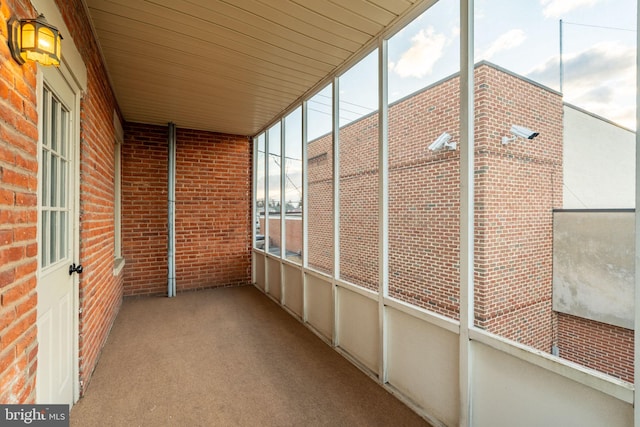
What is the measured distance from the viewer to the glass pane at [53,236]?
1.81 m

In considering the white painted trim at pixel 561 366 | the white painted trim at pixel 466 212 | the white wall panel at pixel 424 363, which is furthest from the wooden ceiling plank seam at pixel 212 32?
the white painted trim at pixel 561 366

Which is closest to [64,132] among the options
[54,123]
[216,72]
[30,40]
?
[54,123]

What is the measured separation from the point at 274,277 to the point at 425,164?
293cm

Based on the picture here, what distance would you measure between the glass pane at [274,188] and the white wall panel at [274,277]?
0.57 ft

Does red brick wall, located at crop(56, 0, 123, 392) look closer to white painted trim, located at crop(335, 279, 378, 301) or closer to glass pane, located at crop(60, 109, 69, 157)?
glass pane, located at crop(60, 109, 69, 157)

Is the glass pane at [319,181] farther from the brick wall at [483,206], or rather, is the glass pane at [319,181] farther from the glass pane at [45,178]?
the glass pane at [45,178]

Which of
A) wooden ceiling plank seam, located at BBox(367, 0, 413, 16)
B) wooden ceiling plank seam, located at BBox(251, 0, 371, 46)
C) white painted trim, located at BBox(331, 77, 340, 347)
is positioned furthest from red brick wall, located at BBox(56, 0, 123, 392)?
white painted trim, located at BBox(331, 77, 340, 347)

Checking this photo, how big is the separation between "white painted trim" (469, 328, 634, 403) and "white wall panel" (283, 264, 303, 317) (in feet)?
7.95

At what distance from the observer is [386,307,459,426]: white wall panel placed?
1944 mm

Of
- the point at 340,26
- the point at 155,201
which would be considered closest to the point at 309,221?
the point at 340,26

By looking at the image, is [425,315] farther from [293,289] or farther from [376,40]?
[293,289]

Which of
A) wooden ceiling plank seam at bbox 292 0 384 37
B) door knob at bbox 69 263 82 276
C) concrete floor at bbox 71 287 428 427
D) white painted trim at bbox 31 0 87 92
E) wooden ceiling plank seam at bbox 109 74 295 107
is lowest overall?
concrete floor at bbox 71 287 428 427

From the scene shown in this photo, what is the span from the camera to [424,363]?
7.00ft

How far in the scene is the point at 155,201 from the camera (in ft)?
16.6
